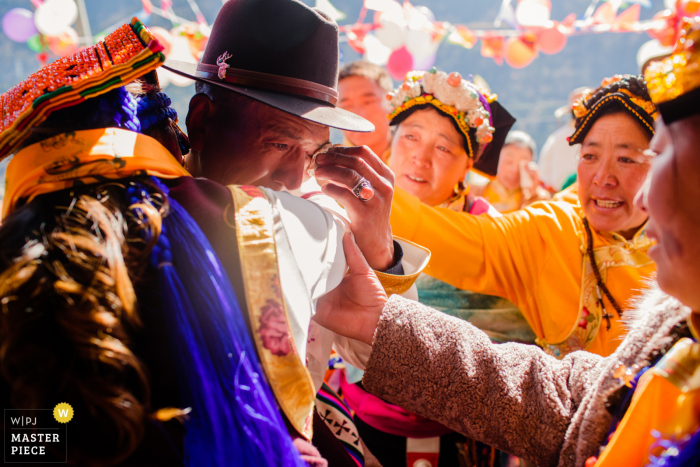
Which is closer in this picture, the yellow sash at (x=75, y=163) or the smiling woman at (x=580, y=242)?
the yellow sash at (x=75, y=163)

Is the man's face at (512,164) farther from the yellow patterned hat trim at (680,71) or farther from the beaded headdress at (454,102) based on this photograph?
the yellow patterned hat trim at (680,71)

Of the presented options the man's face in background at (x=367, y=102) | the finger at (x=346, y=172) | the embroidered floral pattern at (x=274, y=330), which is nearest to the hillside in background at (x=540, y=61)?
the man's face in background at (x=367, y=102)

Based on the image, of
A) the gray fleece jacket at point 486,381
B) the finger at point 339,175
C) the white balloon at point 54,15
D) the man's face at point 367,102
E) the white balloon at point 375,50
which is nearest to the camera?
the gray fleece jacket at point 486,381

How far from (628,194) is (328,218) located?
1.55 meters

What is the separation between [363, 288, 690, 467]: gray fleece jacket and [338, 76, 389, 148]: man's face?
95.6 inches

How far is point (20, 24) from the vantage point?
546 cm

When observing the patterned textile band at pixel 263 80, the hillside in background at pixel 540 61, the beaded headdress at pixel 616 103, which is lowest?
the patterned textile band at pixel 263 80

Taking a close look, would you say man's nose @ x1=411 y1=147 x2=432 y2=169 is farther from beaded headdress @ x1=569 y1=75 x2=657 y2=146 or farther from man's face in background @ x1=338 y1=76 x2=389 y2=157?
man's face in background @ x1=338 y1=76 x2=389 y2=157

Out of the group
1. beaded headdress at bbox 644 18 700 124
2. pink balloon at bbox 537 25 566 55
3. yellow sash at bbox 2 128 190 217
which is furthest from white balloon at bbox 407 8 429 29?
yellow sash at bbox 2 128 190 217

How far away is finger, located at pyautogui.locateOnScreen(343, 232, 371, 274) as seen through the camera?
1.29 metres

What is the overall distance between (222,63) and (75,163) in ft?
1.83

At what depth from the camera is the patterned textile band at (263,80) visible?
4.04 ft

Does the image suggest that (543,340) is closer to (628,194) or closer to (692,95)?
(628,194)

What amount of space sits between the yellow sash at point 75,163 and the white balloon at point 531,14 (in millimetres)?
5829
